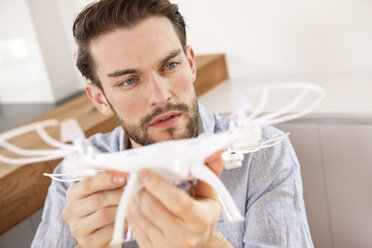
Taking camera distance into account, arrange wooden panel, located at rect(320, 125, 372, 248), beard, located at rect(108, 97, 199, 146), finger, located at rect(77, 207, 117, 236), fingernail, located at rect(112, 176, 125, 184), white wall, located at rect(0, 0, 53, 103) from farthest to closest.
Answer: white wall, located at rect(0, 0, 53, 103) < wooden panel, located at rect(320, 125, 372, 248) < beard, located at rect(108, 97, 199, 146) < finger, located at rect(77, 207, 117, 236) < fingernail, located at rect(112, 176, 125, 184)

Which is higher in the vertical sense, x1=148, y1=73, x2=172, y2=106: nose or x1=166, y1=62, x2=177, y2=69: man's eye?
x1=166, y1=62, x2=177, y2=69: man's eye

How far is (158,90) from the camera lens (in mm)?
817

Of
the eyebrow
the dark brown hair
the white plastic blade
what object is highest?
the dark brown hair

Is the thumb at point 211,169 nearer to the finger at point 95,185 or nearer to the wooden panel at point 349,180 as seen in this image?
the finger at point 95,185

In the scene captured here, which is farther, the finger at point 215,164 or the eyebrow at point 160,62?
the eyebrow at point 160,62

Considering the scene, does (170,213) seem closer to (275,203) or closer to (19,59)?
(275,203)

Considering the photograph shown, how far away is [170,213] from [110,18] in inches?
19.6

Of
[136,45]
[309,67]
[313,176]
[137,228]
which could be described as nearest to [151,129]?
[136,45]

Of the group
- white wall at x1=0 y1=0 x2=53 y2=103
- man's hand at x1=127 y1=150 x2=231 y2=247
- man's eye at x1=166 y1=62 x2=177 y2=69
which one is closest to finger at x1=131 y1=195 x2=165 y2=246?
man's hand at x1=127 y1=150 x2=231 y2=247

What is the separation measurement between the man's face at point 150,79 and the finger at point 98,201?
19cm

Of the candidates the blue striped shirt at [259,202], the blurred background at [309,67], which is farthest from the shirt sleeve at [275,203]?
the blurred background at [309,67]

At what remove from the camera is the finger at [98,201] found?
69 centimetres

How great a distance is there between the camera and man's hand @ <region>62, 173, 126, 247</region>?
68 cm

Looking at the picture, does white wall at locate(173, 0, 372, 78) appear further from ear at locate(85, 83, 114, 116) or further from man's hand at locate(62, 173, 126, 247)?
man's hand at locate(62, 173, 126, 247)
